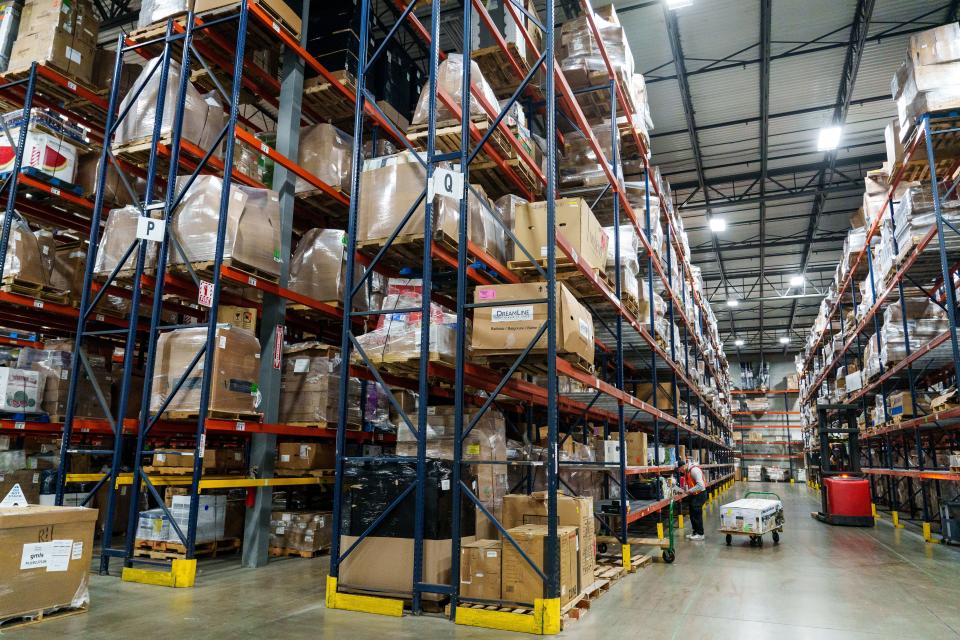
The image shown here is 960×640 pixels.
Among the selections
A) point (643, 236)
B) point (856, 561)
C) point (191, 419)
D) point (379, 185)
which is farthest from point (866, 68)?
point (191, 419)

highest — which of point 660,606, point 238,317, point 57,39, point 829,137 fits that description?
point 829,137

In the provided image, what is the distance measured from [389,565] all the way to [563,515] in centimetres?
161

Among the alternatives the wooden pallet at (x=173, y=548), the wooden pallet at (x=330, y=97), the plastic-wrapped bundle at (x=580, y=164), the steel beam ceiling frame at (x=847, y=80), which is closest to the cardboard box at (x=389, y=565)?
the wooden pallet at (x=173, y=548)

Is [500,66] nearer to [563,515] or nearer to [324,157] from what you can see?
[324,157]

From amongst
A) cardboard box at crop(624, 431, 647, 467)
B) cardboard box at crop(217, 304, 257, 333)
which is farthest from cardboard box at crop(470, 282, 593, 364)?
cardboard box at crop(624, 431, 647, 467)

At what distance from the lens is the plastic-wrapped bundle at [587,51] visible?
8398 mm

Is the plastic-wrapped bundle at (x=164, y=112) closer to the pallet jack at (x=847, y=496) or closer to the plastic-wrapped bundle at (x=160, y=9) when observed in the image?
the plastic-wrapped bundle at (x=160, y=9)

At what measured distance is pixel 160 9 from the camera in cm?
722

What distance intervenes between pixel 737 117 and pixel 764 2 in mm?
3912

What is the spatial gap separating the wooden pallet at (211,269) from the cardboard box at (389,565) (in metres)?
2.90

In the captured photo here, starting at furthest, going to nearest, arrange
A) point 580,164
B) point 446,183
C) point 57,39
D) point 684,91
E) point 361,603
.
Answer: point 684,91, point 580,164, point 57,39, point 446,183, point 361,603

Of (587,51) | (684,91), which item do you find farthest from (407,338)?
(684,91)

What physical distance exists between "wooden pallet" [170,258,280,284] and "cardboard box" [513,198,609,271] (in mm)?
2627

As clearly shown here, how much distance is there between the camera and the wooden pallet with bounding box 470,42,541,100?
7.53m
